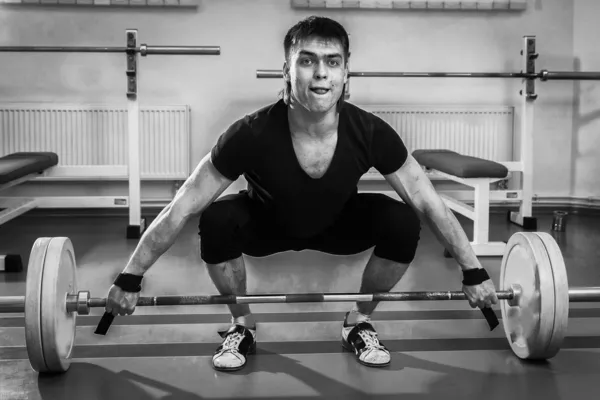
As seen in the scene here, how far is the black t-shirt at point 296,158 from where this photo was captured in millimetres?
1780

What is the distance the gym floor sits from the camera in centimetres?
170

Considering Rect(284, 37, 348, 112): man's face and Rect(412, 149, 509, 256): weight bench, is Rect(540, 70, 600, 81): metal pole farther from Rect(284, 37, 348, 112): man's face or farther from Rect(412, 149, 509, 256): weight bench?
Rect(284, 37, 348, 112): man's face

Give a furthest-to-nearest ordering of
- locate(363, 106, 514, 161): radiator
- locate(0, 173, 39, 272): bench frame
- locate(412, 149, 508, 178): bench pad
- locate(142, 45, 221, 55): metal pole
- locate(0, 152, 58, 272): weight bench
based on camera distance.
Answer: locate(363, 106, 514, 161): radiator
locate(142, 45, 221, 55): metal pole
locate(412, 149, 508, 178): bench pad
locate(0, 173, 39, 272): bench frame
locate(0, 152, 58, 272): weight bench

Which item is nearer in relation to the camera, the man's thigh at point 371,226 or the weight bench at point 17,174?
the man's thigh at point 371,226

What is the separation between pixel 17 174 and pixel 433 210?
233 centimetres

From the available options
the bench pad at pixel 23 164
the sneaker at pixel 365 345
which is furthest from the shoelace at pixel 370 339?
the bench pad at pixel 23 164

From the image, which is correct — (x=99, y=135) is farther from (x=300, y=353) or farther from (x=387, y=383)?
(x=387, y=383)

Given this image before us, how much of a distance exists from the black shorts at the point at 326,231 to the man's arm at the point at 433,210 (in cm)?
10

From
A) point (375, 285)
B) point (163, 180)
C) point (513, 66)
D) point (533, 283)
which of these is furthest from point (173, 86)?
point (533, 283)

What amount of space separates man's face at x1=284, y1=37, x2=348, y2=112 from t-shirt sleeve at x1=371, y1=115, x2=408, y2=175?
18cm

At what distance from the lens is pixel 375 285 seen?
2010mm

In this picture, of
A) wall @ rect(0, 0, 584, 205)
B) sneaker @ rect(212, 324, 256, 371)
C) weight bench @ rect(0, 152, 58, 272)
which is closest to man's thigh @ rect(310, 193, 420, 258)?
sneaker @ rect(212, 324, 256, 371)

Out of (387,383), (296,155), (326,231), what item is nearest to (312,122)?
(296,155)

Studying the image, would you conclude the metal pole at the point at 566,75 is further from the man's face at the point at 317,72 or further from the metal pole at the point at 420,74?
the man's face at the point at 317,72
